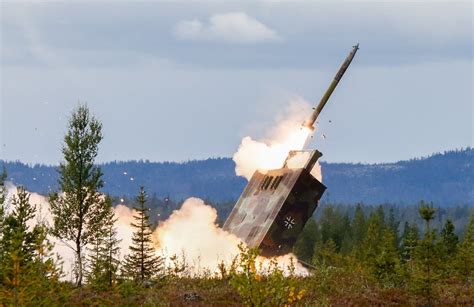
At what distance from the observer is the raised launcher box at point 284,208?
50.0 metres

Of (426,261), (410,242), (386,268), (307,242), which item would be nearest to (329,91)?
(410,242)

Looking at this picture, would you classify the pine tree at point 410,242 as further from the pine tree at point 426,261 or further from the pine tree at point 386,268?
the pine tree at point 426,261

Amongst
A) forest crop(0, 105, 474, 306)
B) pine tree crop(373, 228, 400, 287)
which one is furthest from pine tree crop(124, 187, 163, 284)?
pine tree crop(373, 228, 400, 287)

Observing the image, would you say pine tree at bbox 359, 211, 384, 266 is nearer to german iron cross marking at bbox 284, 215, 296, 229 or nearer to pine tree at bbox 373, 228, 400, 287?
pine tree at bbox 373, 228, 400, 287

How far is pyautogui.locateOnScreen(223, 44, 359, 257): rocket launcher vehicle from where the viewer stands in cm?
5006

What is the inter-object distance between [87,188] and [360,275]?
1970cm

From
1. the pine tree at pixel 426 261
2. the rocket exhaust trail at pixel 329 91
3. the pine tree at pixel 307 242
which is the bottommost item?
the pine tree at pixel 426 261

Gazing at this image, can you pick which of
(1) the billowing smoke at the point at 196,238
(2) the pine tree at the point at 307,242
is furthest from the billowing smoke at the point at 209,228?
(2) the pine tree at the point at 307,242

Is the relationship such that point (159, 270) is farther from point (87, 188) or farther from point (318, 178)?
point (318, 178)

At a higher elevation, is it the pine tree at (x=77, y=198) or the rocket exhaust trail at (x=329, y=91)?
the rocket exhaust trail at (x=329, y=91)

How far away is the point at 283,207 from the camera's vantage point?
50.0 meters

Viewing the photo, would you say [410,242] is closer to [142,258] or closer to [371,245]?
[142,258]

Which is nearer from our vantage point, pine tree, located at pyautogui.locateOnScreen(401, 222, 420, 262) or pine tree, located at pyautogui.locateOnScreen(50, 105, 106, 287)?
pine tree, located at pyautogui.locateOnScreen(401, 222, 420, 262)

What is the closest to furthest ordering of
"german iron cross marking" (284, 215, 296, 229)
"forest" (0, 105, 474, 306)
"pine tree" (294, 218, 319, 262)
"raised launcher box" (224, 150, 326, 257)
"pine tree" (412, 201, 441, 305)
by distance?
1. "forest" (0, 105, 474, 306)
2. "pine tree" (412, 201, 441, 305)
3. "raised launcher box" (224, 150, 326, 257)
4. "german iron cross marking" (284, 215, 296, 229)
5. "pine tree" (294, 218, 319, 262)
